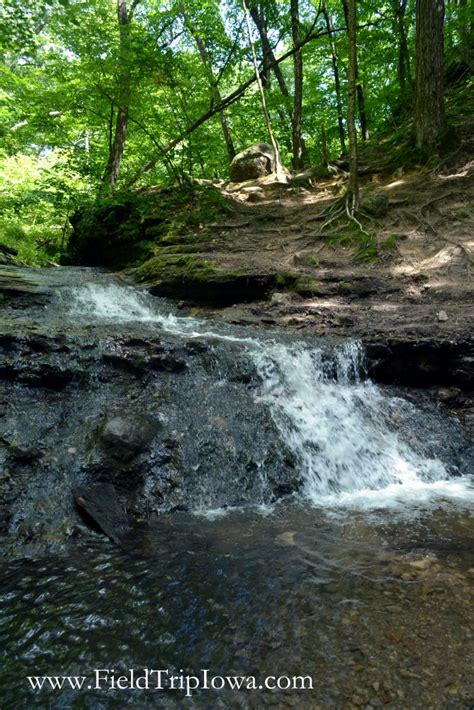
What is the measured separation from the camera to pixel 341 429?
5.08 meters

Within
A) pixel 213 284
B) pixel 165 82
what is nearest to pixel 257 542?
pixel 213 284

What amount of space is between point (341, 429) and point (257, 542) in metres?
2.25

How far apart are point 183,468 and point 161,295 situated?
16.3ft

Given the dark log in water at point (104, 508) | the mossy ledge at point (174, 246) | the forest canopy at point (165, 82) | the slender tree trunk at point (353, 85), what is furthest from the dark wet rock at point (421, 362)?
the forest canopy at point (165, 82)

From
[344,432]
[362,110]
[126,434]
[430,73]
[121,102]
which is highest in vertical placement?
[362,110]

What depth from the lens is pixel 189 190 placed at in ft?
40.5

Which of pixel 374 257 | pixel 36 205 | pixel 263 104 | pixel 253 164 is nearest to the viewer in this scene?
pixel 374 257

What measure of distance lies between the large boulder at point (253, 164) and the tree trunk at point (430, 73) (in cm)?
478

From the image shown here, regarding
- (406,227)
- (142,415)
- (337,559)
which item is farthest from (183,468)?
(406,227)

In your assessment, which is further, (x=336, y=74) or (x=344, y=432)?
(x=336, y=74)

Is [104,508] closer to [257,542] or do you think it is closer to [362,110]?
[257,542]

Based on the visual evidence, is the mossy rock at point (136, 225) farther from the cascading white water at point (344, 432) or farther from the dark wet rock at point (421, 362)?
the dark wet rock at point (421, 362)

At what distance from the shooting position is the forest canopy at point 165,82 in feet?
32.9

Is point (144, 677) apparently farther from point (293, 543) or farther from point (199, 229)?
point (199, 229)
